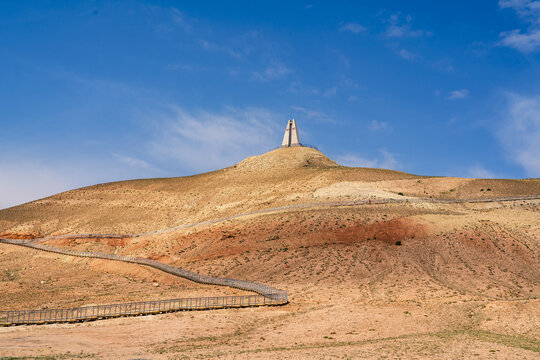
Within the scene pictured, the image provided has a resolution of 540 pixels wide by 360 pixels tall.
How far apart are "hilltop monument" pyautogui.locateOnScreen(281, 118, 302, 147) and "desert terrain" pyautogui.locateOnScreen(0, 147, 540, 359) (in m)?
21.4

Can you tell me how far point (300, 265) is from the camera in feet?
210

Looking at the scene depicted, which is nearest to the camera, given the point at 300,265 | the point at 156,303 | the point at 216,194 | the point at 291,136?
the point at 156,303

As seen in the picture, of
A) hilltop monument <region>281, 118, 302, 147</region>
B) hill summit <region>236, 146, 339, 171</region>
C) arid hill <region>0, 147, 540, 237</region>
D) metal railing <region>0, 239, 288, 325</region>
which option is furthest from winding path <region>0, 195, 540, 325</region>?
hilltop monument <region>281, 118, 302, 147</region>

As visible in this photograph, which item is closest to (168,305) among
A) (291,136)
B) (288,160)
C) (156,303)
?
(156,303)

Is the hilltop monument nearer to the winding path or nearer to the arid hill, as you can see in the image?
the arid hill

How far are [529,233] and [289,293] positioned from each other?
38747mm

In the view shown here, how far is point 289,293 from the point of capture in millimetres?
52094

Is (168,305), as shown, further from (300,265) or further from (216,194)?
(216,194)

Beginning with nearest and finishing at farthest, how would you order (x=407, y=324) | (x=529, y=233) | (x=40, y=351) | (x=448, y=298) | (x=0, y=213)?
(x=40, y=351)
(x=407, y=324)
(x=448, y=298)
(x=529, y=233)
(x=0, y=213)

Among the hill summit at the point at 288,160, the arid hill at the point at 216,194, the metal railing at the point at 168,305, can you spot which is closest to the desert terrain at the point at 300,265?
the arid hill at the point at 216,194

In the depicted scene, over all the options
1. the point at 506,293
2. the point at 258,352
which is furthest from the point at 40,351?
the point at 506,293

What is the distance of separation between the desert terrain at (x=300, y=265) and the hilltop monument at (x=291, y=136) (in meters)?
21.4

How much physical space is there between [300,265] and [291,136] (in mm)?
98512

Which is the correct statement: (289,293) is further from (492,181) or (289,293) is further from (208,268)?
(492,181)
